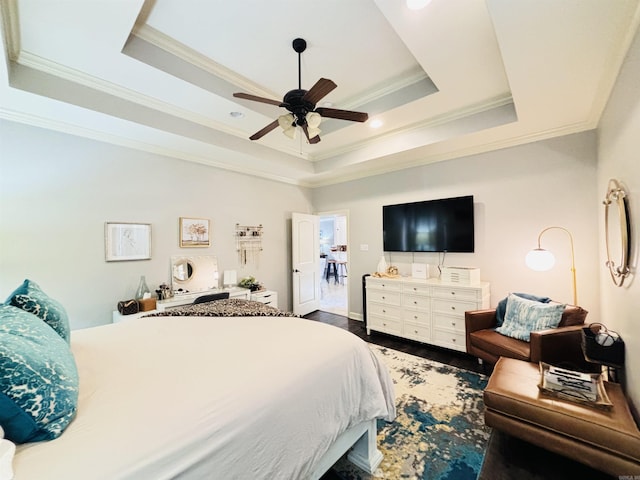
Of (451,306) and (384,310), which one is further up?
(451,306)

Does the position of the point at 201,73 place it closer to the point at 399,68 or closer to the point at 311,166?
the point at 399,68

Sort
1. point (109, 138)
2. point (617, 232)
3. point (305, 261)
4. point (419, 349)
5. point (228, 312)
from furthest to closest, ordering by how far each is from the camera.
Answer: point (305, 261) < point (419, 349) < point (109, 138) < point (228, 312) < point (617, 232)

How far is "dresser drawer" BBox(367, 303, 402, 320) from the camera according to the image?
384 cm

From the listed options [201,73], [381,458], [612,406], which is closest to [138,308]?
[201,73]

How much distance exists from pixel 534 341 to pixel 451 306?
1.11 m

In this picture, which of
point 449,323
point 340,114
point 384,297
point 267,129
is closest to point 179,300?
point 267,129

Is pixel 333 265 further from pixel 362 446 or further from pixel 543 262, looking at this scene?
pixel 362 446

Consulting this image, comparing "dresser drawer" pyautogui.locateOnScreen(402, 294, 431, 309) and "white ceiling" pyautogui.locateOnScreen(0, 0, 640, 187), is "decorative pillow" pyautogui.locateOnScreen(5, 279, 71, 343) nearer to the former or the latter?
"white ceiling" pyautogui.locateOnScreen(0, 0, 640, 187)

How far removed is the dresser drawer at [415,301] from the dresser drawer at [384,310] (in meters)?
0.16

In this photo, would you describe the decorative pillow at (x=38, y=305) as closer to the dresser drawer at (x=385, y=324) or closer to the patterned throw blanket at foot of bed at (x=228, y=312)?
the patterned throw blanket at foot of bed at (x=228, y=312)

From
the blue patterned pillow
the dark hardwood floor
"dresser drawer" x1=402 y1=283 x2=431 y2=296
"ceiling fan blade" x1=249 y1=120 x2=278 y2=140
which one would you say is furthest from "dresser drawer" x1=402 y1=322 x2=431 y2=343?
the blue patterned pillow

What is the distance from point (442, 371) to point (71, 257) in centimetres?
411

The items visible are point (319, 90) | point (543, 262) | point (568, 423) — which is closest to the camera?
point (568, 423)

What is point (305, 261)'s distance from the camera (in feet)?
17.0
